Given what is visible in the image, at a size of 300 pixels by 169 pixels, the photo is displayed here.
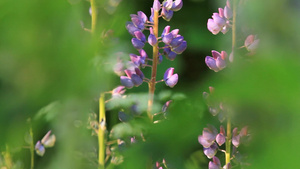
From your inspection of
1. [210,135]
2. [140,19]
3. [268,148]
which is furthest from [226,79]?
[140,19]

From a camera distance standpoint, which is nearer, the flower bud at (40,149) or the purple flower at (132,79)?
the flower bud at (40,149)

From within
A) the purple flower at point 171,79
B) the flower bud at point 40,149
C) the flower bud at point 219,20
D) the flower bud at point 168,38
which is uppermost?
the flower bud at point 219,20

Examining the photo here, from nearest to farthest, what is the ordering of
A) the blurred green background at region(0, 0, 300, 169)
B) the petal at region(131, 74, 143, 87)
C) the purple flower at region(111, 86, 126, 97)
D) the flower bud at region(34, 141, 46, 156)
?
1. the blurred green background at region(0, 0, 300, 169)
2. the flower bud at region(34, 141, 46, 156)
3. the purple flower at region(111, 86, 126, 97)
4. the petal at region(131, 74, 143, 87)

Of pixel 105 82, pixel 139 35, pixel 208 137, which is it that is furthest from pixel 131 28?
pixel 105 82

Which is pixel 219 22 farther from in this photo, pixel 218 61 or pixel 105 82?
pixel 105 82

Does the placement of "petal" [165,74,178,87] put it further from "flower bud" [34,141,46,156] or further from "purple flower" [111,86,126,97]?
"flower bud" [34,141,46,156]

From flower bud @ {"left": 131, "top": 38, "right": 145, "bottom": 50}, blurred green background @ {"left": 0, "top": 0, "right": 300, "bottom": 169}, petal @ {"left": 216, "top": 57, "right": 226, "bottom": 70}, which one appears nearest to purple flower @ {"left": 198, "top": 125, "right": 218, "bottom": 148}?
petal @ {"left": 216, "top": 57, "right": 226, "bottom": 70}

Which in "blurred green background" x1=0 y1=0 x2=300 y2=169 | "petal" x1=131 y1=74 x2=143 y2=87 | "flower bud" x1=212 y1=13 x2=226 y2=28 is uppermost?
"blurred green background" x1=0 y1=0 x2=300 y2=169

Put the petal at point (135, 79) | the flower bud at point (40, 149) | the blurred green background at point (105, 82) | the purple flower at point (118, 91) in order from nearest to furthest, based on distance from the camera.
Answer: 1. the blurred green background at point (105, 82)
2. the flower bud at point (40, 149)
3. the purple flower at point (118, 91)
4. the petal at point (135, 79)

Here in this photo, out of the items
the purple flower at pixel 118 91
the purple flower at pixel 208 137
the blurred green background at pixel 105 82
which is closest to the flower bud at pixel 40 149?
the purple flower at pixel 118 91

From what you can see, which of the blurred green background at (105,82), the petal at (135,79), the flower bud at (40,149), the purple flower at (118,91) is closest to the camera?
the blurred green background at (105,82)

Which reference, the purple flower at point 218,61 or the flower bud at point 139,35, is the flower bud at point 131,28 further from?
the purple flower at point 218,61
